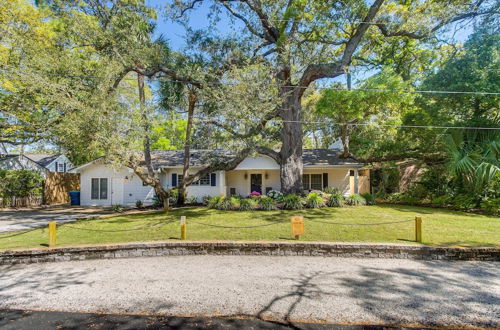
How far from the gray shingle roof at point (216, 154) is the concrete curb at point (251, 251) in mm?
8815

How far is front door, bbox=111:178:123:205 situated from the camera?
18.0 metres

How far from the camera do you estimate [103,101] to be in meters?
9.95

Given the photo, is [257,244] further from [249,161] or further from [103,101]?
[249,161]

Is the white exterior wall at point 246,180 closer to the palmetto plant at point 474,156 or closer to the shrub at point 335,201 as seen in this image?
the shrub at point 335,201

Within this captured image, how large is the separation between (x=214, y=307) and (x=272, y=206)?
8.42 m

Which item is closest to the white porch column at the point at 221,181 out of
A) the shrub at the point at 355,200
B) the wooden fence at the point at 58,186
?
the shrub at the point at 355,200

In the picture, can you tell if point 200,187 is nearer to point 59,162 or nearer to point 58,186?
point 58,186

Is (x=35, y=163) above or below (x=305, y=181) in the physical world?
above

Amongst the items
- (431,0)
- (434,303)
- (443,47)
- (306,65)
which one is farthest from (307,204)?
(443,47)

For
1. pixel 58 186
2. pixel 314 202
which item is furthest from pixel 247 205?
pixel 58 186

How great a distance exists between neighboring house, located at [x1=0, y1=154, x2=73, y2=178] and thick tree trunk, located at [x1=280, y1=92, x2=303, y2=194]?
19.1 metres

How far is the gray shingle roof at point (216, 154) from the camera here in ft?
57.2

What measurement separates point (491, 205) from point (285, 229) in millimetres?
10158

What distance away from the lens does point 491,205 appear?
1170 centimetres
